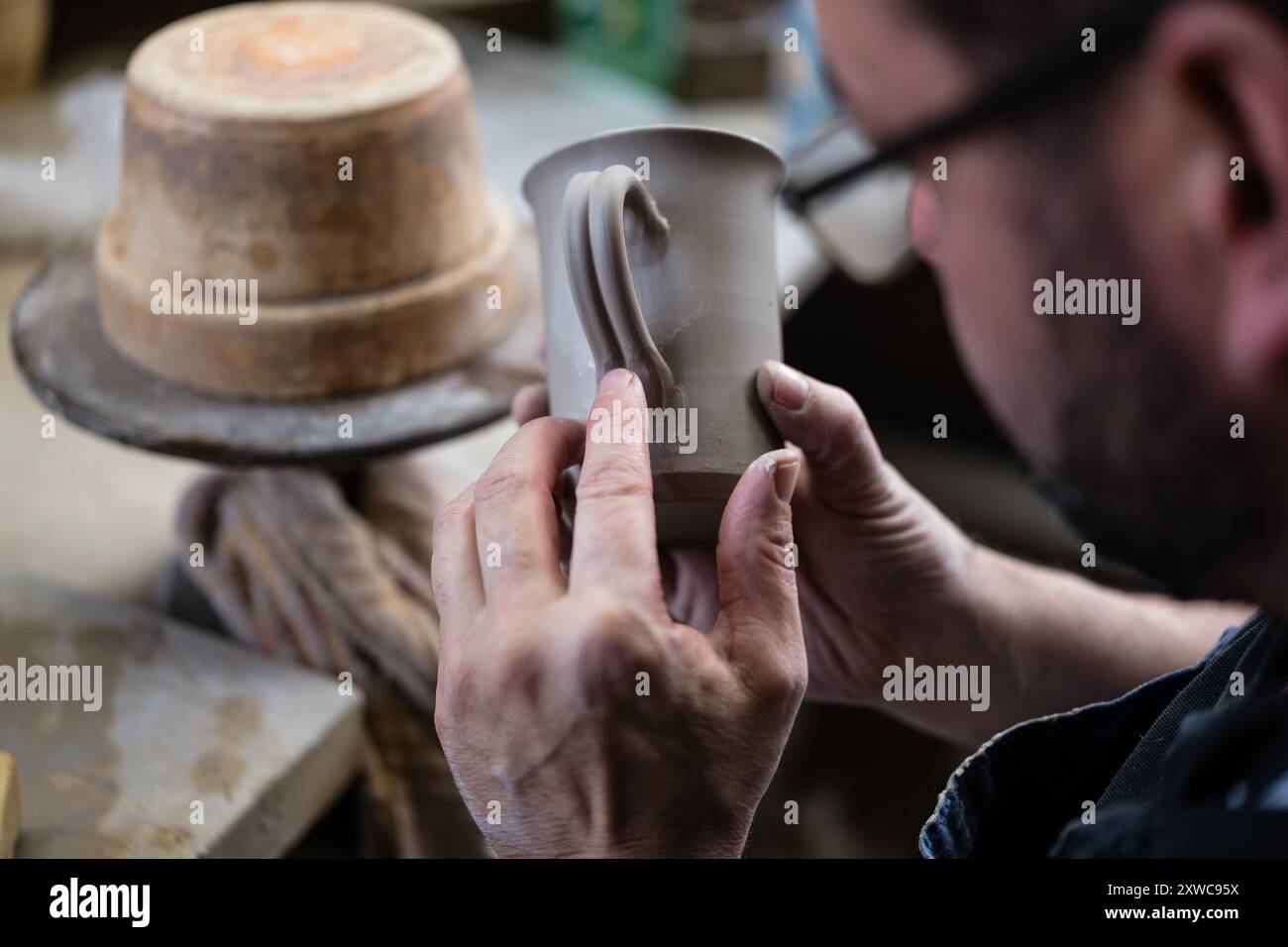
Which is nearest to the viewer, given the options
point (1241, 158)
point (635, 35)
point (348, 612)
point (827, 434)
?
point (1241, 158)

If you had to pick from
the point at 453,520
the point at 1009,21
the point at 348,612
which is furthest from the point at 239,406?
the point at 1009,21

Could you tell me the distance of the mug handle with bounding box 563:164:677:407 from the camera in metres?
0.72

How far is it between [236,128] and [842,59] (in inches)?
Answer: 23.9

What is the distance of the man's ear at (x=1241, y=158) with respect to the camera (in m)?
0.50

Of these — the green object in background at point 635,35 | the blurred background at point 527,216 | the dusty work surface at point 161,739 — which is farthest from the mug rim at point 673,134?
the green object in background at point 635,35

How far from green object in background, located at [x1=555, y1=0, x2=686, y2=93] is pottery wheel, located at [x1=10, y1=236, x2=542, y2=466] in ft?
4.42

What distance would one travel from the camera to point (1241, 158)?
1.73 feet

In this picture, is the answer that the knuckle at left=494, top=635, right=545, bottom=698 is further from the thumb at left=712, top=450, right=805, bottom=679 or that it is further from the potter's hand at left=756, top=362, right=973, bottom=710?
the potter's hand at left=756, top=362, right=973, bottom=710

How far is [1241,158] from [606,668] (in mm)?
395

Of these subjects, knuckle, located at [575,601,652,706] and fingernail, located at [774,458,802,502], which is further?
fingernail, located at [774,458,802,502]

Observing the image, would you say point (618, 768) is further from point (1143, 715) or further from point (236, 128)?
point (236, 128)

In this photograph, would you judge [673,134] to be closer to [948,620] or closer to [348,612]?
[948,620]

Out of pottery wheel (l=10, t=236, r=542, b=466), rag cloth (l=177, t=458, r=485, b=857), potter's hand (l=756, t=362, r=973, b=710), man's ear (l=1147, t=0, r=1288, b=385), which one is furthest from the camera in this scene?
rag cloth (l=177, t=458, r=485, b=857)

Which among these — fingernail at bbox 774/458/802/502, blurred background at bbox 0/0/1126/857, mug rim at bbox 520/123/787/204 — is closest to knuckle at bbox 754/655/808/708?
fingernail at bbox 774/458/802/502
